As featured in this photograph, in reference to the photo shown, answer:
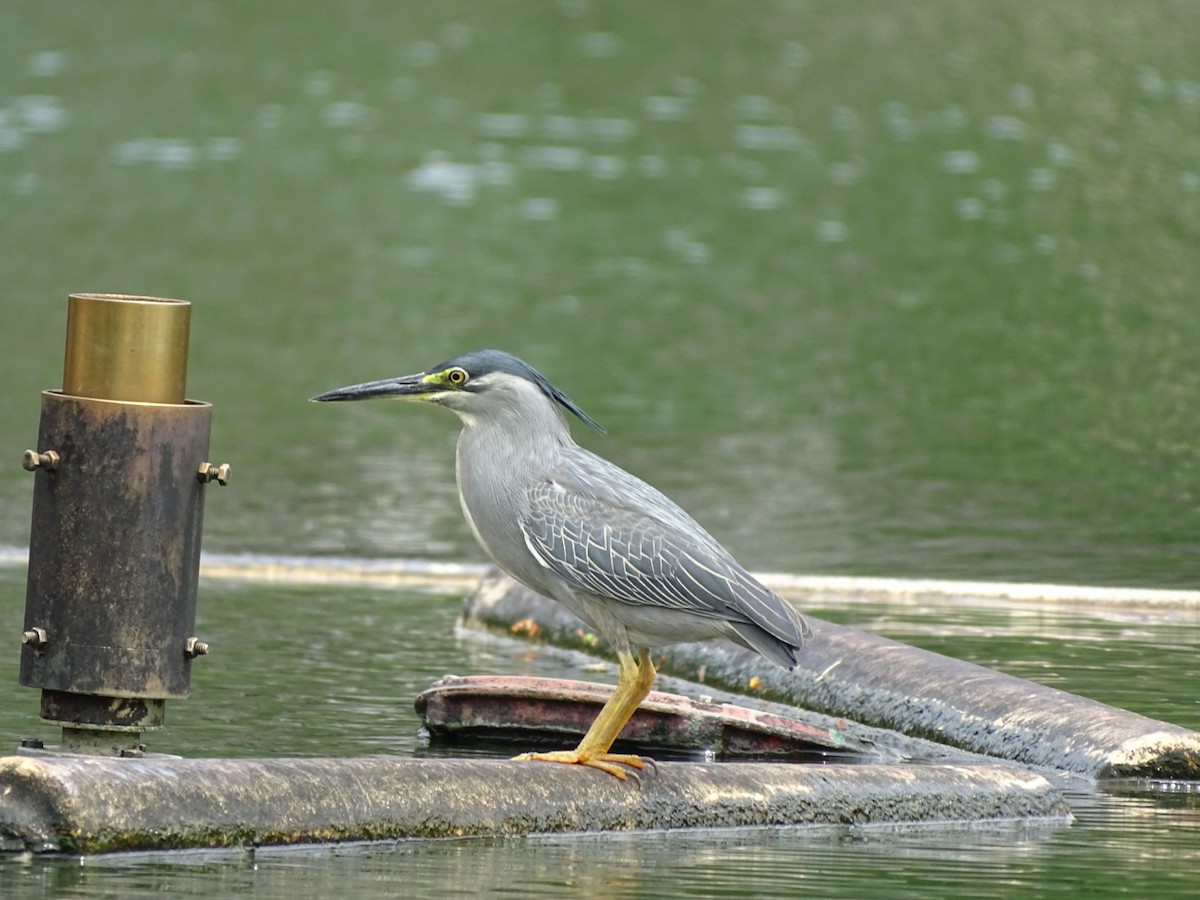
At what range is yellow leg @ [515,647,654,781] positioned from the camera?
828 centimetres

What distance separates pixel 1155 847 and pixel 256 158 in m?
32.1

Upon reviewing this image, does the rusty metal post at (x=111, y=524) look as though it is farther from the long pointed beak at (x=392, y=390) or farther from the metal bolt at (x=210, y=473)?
the long pointed beak at (x=392, y=390)

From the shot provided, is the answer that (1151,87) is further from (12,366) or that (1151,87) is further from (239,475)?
(239,475)

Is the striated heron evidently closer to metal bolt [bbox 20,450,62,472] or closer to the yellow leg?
the yellow leg

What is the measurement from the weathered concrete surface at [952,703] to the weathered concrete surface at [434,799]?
68cm

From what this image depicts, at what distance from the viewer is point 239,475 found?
18.2 meters

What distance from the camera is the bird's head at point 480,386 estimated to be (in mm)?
8516

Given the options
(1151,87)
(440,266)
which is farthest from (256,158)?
(1151,87)

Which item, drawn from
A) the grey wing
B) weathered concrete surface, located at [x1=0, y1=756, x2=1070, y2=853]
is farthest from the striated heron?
weathered concrete surface, located at [x1=0, y1=756, x2=1070, y2=853]

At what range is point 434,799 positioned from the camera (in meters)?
7.80

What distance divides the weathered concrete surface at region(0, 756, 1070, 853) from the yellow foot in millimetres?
33

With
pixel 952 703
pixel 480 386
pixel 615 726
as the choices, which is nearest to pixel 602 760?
pixel 615 726

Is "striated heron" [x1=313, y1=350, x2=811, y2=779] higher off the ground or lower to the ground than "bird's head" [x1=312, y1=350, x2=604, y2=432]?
lower

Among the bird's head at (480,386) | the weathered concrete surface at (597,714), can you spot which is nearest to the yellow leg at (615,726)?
the bird's head at (480,386)
